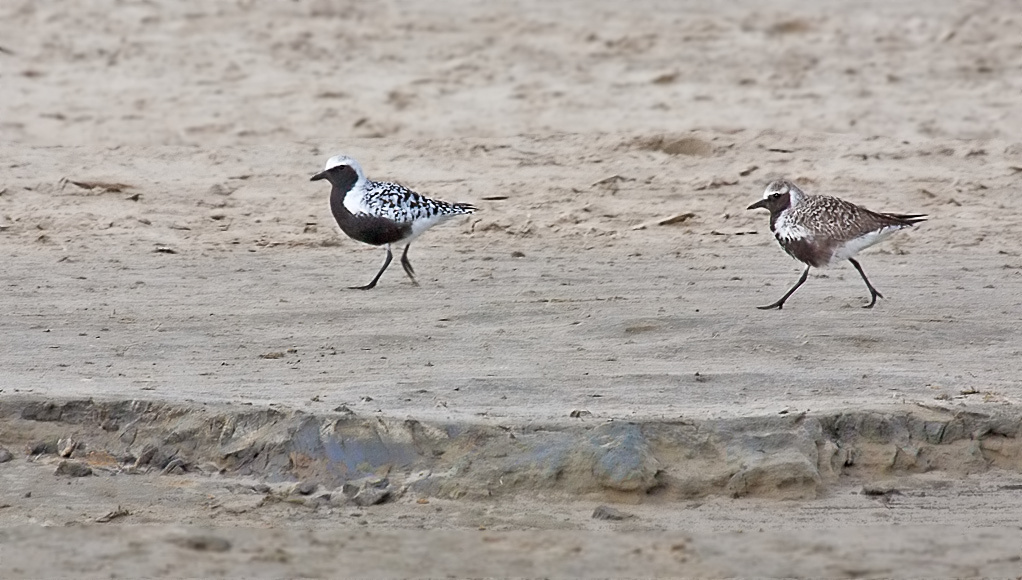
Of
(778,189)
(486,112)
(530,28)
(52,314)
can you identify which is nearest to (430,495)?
(52,314)

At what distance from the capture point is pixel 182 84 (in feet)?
42.1

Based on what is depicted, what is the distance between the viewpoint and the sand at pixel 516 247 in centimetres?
622

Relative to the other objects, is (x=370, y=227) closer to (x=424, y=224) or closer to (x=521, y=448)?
(x=424, y=224)

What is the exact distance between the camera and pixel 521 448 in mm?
6309

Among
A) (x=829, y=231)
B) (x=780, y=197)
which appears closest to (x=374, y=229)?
(x=780, y=197)

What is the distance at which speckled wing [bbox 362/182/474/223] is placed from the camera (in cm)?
926

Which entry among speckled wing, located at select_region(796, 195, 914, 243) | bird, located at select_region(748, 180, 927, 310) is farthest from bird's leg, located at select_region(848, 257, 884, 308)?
speckled wing, located at select_region(796, 195, 914, 243)

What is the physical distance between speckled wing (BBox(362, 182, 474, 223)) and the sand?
1.13ft

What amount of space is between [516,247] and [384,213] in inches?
37.7

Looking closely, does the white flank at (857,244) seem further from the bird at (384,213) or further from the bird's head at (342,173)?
the bird's head at (342,173)

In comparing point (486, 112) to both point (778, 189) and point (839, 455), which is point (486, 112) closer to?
point (778, 189)

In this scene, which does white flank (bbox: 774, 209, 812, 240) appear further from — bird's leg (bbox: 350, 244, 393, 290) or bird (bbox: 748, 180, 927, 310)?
bird's leg (bbox: 350, 244, 393, 290)

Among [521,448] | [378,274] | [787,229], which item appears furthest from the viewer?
[378,274]

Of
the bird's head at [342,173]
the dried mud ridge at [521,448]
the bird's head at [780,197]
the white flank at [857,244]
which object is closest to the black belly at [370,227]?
the bird's head at [342,173]
